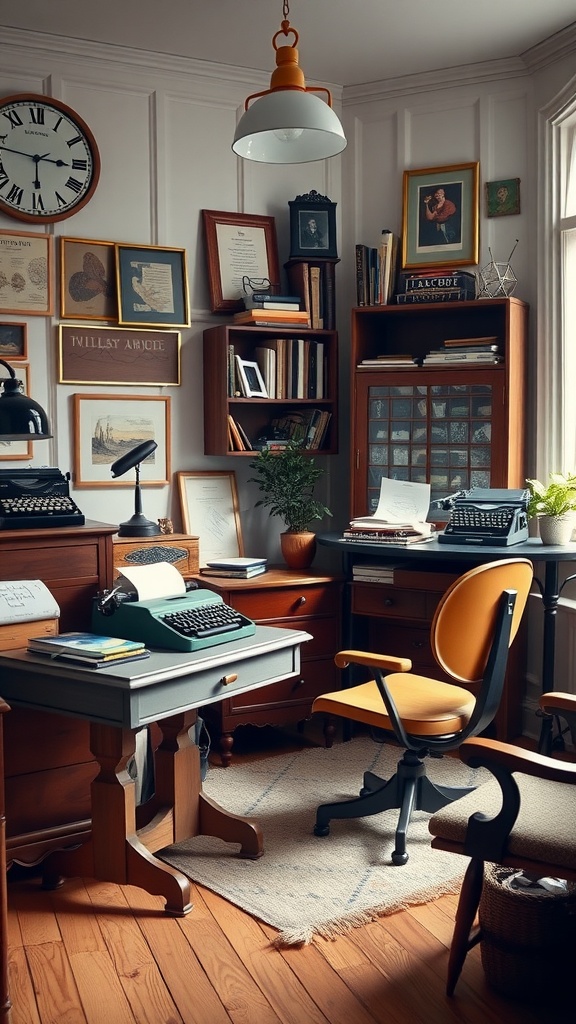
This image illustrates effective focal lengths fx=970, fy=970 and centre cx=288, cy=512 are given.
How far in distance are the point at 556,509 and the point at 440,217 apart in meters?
1.62

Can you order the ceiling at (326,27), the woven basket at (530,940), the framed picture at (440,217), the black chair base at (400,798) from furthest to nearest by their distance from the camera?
the framed picture at (440,217), the ceiling at (326,27), the black chair base at (400,798), the woven basket at (530,940)

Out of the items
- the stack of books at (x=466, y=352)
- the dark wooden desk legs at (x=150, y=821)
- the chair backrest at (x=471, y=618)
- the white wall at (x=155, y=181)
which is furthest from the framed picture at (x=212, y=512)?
the chair backrest at (x=471, y=618)

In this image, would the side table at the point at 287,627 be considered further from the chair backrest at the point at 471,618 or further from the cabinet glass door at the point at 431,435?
the chair backrest at the point at 471,618

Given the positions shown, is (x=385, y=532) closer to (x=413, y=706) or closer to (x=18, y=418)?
(x=413, y=706)

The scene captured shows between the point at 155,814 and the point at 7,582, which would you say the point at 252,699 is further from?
the point at 7,582

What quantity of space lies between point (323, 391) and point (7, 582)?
230 cm

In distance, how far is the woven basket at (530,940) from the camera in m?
2.42

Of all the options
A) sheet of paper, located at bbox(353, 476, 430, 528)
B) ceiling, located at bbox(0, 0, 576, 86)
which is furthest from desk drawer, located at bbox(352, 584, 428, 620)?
ceiling, located at bbox(0, 0, 576, 86)

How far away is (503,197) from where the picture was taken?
15.1 ft

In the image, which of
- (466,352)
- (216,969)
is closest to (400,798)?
(216,969)

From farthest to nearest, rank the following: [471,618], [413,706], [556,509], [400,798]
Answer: [556,509] < [400,798] < [413,706] < [471,618]

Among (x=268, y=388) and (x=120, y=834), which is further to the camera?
(x=268, y=388)

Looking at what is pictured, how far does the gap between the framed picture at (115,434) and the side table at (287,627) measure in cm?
62

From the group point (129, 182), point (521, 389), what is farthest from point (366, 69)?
point (521, 389)
